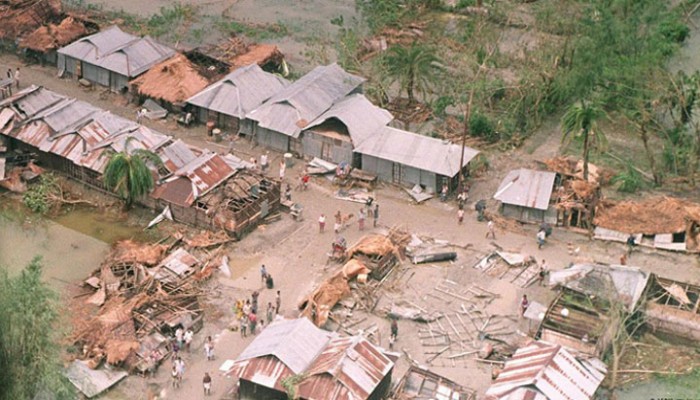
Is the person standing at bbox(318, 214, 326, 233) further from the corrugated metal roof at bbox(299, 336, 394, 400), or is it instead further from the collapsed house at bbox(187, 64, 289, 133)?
the corrugated metal roof at bbox(299, 336, 394, 400)

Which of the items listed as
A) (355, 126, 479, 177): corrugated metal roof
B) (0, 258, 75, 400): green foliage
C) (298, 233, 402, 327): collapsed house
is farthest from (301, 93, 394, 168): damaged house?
(0, 258, 75, 400): green foliage

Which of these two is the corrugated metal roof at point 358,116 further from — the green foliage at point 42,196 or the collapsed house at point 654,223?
the green foliage at point 42,196

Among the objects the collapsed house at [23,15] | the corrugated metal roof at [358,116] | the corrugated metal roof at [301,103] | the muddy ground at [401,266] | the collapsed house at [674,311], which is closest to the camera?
the muddy ground at [401,266]

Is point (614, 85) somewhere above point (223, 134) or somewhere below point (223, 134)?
above

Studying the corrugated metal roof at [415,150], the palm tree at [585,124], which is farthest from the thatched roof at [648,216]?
the corrugated metal roof at [415,150]

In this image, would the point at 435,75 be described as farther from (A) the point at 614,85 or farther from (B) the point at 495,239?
(B) the point at 495,239

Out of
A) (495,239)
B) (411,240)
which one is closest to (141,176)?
(411,240)
